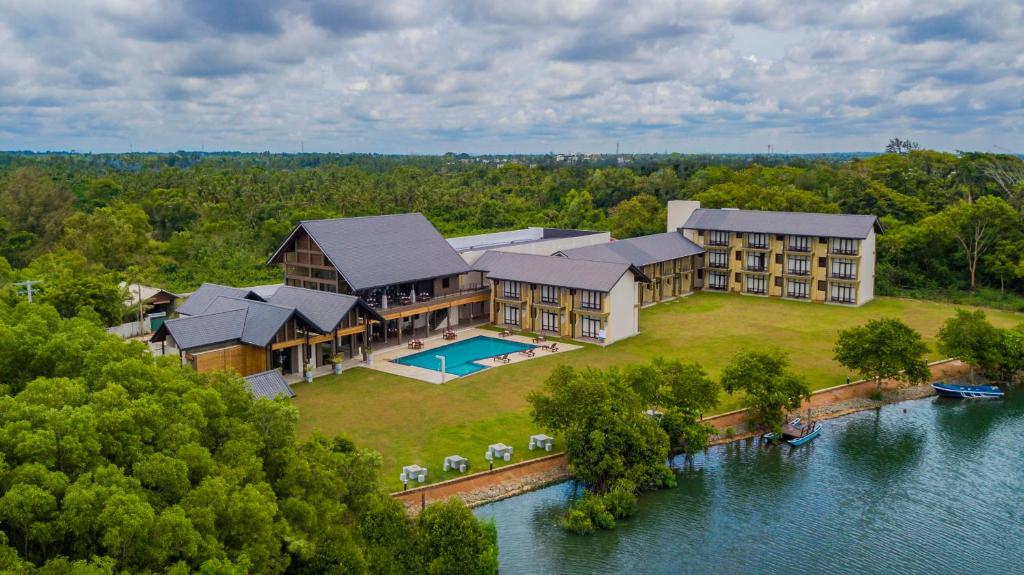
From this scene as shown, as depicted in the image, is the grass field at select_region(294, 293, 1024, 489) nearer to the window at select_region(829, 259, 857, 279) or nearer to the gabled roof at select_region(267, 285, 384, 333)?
the window at select_region(829, 259, 857, 279)

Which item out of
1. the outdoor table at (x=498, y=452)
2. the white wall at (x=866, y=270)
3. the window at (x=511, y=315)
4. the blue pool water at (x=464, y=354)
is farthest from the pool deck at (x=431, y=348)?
the white wall at (x=866, y=270)

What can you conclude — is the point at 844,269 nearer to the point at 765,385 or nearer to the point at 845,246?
the point at 845,246

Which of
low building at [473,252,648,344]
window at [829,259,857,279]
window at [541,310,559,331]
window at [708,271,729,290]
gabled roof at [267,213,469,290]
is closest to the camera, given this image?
gabled roof at [267,213,469,290]

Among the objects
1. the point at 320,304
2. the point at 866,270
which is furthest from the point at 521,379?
the point at 866,270

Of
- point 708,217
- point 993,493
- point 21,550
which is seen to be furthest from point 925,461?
point 708,217

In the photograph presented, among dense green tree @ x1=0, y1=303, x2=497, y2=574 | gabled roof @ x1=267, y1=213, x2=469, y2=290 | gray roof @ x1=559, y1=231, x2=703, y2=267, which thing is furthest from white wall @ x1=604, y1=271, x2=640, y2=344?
dense green tree @ x1=0, y1=303, x2=497, y2=574

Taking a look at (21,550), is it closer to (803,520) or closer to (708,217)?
(803,520)
